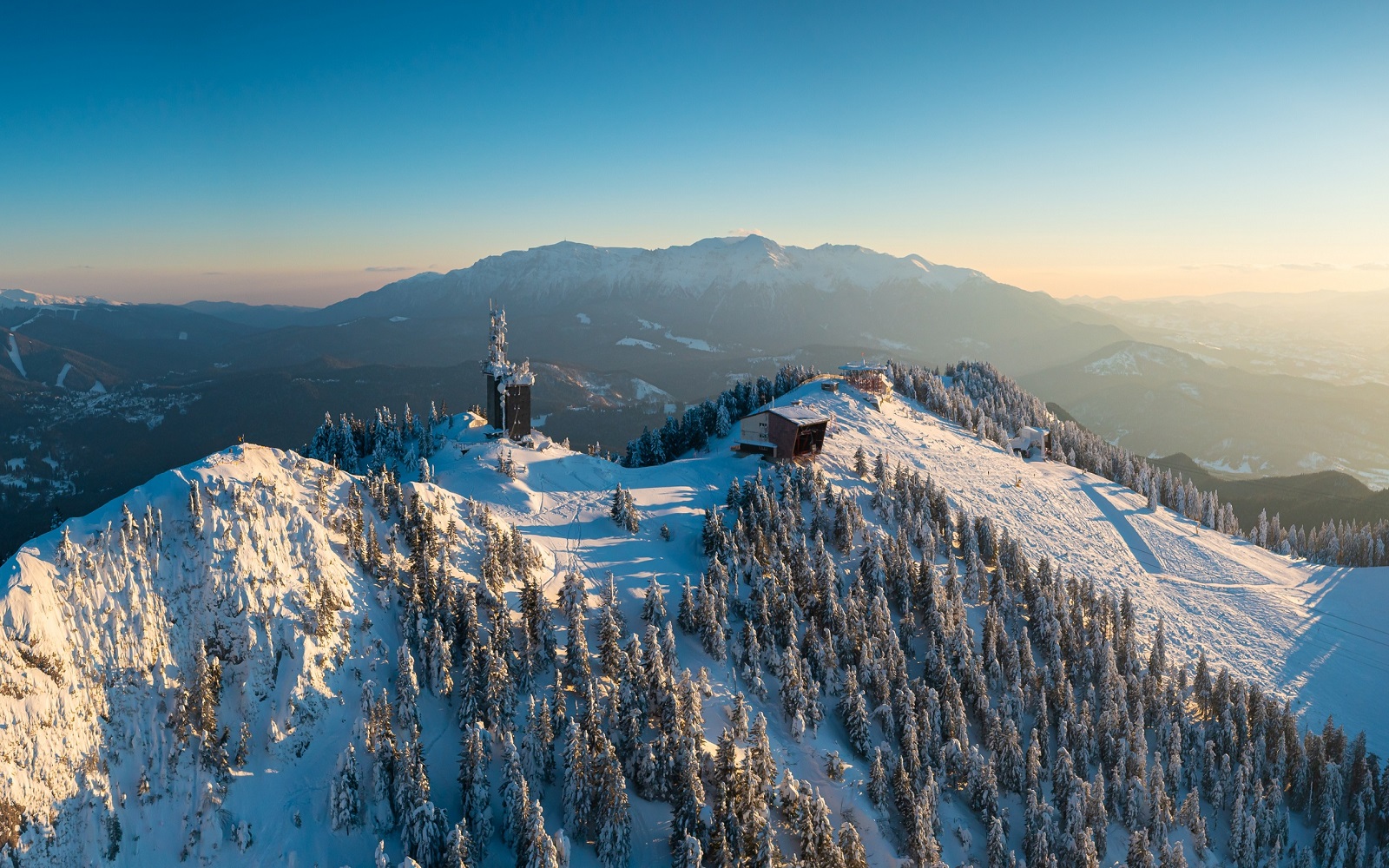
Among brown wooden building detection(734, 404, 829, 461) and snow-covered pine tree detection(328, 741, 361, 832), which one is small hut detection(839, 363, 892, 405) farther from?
snow-covered pine tree detection(328, 741, 361, 832)

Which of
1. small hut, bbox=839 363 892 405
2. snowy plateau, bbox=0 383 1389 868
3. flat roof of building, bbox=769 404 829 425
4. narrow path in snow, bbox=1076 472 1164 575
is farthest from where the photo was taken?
small hut, bbox=839 363 892 405

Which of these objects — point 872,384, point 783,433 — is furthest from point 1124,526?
point 783,433

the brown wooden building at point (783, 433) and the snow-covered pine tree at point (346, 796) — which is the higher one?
the brown wooden building at point (783, 433)

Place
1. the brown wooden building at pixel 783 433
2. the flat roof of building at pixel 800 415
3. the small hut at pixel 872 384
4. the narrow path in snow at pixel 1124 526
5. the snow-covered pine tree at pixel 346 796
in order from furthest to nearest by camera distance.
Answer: the small hut at pixel 872 384, the narrow path in snow at pixel 1124 526, the flat roof of building at pixel 800 415, the brown wooden building at pixel 783 433, the snow-covered pine tree at pixel 346 796

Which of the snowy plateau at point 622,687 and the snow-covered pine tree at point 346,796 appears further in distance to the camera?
the snow-covered pine tree at point 346,796

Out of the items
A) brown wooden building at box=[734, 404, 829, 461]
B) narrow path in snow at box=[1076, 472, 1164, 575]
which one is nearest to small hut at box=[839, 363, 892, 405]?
brown wooden building at box=[734, 404, 829, 461]

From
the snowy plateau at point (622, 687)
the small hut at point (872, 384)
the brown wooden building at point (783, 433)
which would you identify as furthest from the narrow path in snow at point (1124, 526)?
the brown wooden building at point (783, 433)

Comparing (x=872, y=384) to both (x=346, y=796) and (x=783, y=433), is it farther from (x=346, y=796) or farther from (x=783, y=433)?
(x=346, y=796)

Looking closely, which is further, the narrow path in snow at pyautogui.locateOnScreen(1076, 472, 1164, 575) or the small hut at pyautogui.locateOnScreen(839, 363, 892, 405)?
the small hut at pyautogui.locateOnScreen(839, 363, 892, 405)

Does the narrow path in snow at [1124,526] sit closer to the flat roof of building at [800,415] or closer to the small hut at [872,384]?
the small hut at [872,384]
